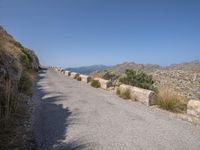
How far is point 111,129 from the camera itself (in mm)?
5375

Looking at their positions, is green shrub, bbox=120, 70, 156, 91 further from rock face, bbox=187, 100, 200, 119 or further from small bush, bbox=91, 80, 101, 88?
rock face, bbox=187, 100, 200, 119

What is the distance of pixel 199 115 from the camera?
661 cm

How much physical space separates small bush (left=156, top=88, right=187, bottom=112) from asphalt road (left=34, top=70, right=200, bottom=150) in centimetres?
63

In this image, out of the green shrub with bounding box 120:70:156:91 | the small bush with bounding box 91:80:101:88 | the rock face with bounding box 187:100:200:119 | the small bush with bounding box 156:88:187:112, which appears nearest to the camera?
the rock face with bounding box 187:100:200:119

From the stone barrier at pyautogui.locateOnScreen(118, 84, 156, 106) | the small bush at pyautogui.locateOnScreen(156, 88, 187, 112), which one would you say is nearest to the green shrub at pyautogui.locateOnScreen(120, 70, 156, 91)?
the stone barrier at pyautogui.locateOnScreen(118, 84, 156, 106)

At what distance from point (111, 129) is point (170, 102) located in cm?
350

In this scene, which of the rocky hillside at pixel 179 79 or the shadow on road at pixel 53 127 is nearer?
the shadow on road at pixel 53 127

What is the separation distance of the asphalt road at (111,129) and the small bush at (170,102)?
24.6 inches

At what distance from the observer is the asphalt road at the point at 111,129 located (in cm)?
443

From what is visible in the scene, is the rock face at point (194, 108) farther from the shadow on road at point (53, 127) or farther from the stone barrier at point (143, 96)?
the shadow on road at point (53, 127)

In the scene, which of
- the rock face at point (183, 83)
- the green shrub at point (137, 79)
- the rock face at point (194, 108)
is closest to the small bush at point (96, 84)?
the green shrub at point (137, 79)

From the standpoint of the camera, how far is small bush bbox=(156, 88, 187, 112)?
7.82 m

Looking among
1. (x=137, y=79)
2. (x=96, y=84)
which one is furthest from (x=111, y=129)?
(x=137, y=79)

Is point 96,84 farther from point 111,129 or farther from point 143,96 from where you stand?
point 111,129
